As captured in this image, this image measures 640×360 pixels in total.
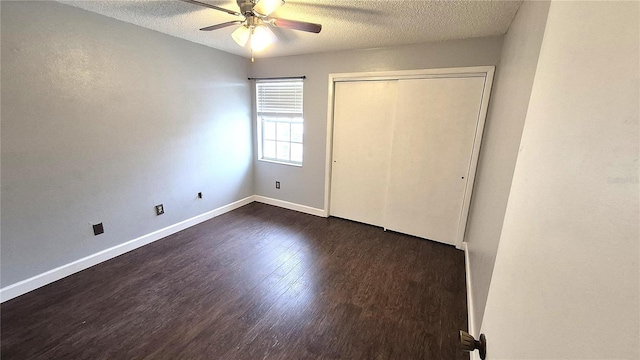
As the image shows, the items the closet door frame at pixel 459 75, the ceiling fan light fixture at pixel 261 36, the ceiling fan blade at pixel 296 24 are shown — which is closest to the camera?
the ceiling fan blade at pixel 296 24

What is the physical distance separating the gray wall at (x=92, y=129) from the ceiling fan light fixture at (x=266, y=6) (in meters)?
1.61

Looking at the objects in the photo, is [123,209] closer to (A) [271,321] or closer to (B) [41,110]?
(B) [41,110]

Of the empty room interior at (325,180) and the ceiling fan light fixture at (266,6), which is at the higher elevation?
the ceiling fan light fixture at (266,6)

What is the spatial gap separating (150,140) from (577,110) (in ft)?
10.7

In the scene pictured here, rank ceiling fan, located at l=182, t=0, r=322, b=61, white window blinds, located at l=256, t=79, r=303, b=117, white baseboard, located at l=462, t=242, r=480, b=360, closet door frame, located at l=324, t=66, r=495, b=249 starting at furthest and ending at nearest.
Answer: white window blinds, located at l=256, t=79, r=303, b=117
closet door frame, located at l=324, t=66, r=495, b=249
ceiling fan, located at l=182, t=0, r=322, b=61
white baseboard, located at l=462, t=242, r=480, b=360

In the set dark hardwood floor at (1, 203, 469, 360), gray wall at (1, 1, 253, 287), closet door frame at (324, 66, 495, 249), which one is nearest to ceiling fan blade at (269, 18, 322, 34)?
closet door frame at (324, 66, 495, 249)

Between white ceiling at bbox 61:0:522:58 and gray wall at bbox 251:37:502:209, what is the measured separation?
0.41 ft

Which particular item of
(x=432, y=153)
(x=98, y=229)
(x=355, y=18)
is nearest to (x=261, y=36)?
(x=355, y=18)

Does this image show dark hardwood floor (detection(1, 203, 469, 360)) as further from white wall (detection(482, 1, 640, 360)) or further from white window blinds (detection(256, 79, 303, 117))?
white window blinds (detection(256, 79, 303, 117))

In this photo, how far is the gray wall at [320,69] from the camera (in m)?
2.57

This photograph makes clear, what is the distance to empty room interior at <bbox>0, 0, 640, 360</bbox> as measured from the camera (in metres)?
0.41

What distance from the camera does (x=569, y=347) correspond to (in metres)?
0.37

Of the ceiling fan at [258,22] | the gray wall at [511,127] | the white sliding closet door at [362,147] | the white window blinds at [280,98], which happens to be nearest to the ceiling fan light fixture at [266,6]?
the ceiling fan at [258,22]

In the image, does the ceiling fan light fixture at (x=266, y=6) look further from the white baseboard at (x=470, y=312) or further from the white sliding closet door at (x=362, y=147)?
the white baseboard at (x=470, y=312)
